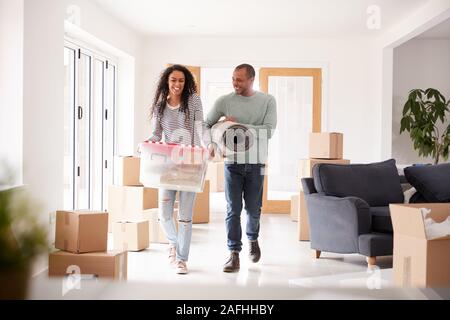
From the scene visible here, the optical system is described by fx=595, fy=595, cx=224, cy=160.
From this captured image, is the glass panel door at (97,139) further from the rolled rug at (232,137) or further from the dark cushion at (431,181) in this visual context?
the dark cushion at (431,181)

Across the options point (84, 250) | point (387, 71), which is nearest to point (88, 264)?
point (84, 250)

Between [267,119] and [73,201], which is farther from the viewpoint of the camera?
[73,201]

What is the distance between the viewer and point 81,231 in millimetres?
3365

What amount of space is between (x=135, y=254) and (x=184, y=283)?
3.76 ft

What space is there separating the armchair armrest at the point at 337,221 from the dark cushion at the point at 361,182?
12 cm

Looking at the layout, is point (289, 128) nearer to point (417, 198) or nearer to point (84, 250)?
point (417, 198)

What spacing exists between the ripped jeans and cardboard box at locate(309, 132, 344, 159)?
6.54 ft

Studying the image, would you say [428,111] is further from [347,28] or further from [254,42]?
[254,42]

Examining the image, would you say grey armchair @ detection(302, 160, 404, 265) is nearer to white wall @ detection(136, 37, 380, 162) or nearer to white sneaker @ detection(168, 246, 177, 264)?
white sneaker @ detection(168, 246, 177, 264)

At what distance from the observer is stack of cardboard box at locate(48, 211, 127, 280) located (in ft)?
10.8

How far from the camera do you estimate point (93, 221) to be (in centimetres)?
343

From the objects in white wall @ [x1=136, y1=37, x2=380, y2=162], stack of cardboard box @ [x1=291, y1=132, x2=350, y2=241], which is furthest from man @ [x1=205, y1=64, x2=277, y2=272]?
white wall @ [x1=136, y1=37, x2=380, y2=162]

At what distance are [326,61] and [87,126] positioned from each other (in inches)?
131
